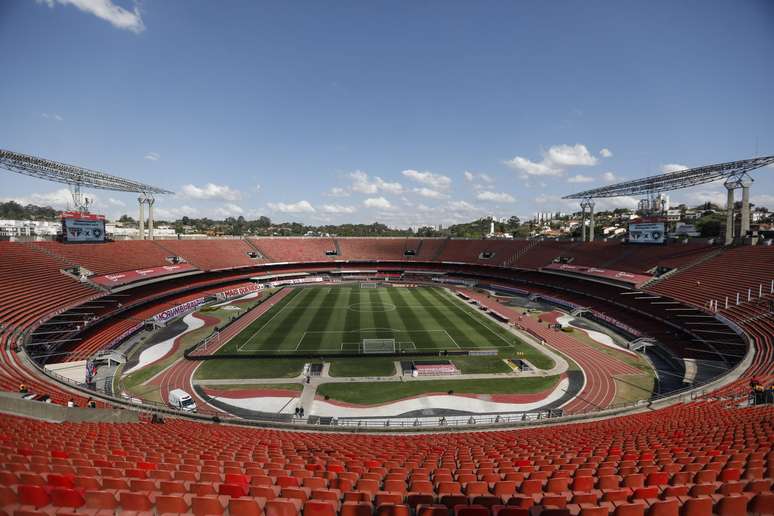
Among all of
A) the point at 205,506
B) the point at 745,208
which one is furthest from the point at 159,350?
the point at 745,208

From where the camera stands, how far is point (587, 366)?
93.9 feet

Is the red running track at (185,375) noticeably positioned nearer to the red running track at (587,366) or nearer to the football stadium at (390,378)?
the football stadium at (390,378)

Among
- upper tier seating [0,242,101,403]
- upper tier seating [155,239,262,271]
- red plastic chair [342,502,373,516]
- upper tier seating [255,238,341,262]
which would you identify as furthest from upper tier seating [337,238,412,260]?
red plastic chair [342,502,373,516]

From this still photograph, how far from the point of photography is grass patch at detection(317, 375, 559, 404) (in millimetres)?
23620

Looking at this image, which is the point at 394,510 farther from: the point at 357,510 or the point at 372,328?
the point at 372,328

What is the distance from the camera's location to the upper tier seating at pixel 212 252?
57.8 m

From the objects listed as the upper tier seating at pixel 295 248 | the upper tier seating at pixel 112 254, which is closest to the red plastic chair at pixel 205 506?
the upper tier seating at pixel 112 254

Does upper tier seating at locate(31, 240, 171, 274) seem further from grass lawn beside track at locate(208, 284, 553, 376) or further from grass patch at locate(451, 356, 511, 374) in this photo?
grass patch at locate(451, 356, 511, 374)

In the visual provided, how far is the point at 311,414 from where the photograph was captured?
21.4 meters

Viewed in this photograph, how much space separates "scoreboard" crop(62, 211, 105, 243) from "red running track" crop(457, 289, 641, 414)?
181 feet

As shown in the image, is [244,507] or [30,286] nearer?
[244,507]

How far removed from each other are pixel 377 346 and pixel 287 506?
2707cm

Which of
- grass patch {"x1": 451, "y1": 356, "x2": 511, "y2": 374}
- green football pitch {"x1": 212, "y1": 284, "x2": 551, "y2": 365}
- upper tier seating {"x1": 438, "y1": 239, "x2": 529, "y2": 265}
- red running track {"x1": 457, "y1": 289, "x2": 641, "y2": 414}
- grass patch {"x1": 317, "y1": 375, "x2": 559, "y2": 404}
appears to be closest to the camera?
red running track {"x1": 457, "y1": 289, "x2": 641, "y2": 414}

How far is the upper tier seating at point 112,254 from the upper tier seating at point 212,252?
3.14 m
